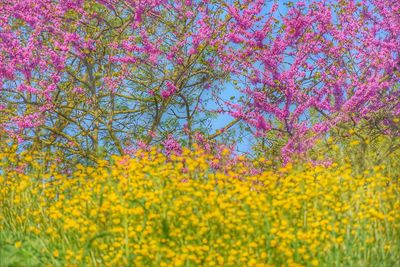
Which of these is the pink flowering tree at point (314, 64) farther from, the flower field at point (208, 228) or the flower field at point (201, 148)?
the flower field at point (208, 228)

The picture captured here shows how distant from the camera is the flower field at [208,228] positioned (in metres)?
7.16

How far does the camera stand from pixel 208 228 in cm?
730

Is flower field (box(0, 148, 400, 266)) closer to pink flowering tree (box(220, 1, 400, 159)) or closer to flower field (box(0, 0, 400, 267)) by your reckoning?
flower field (box(0, 0, 400, 267))

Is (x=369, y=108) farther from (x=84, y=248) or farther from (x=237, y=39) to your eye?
(x=84, y=248)

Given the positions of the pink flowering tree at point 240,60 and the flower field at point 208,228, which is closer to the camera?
the flower field at point 208,228

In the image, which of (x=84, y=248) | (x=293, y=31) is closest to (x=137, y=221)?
(x=84, y=248)

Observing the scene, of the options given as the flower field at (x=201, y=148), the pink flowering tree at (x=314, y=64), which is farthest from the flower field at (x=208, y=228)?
the pink flowering tree at (x=314, y=64)

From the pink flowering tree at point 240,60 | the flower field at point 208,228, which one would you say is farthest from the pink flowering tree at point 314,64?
the flower field at point 208,228

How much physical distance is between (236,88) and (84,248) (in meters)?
8.51

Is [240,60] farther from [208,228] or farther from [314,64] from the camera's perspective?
[208,228]

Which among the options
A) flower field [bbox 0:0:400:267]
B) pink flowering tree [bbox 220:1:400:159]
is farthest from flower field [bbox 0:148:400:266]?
pink flowering tree [bbox 220:1:400:159]

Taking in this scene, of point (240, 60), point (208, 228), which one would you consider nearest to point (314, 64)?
point (240, 60)

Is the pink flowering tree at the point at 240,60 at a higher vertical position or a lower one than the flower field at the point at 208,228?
higher

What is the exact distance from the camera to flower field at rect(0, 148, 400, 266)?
7160 mm
